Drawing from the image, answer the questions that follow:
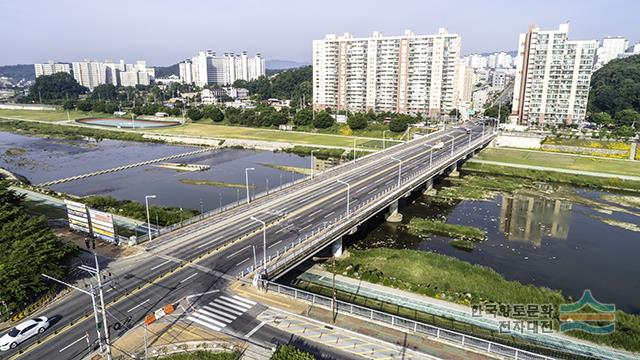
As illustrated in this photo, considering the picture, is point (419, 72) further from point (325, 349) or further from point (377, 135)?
point (325, 349)

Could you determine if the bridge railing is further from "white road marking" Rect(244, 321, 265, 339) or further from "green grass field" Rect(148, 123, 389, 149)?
"green grass field" Rect(148, 123, 389, 149)

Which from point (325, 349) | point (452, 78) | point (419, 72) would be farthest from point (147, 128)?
point (325, 349)

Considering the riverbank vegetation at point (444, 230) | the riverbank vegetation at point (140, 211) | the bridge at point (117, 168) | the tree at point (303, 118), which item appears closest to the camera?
the riverbank vegetation at point (140, 211)

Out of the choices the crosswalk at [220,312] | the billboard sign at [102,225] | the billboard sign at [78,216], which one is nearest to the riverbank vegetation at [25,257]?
the billboard sign at [102,225]

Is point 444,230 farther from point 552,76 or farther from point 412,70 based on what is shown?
point 412,70

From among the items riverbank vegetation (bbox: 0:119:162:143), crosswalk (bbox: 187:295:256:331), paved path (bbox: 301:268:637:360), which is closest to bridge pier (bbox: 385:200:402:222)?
paved path (bbox: 301:268:637:360)

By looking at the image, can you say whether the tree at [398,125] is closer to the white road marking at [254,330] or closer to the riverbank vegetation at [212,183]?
the riverbank vegetation at [212,183]
